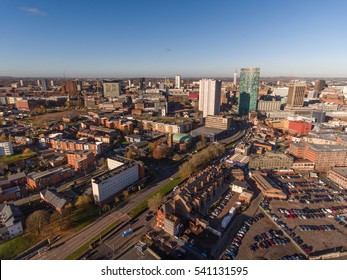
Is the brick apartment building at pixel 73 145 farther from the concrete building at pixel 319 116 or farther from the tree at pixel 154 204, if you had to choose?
the concrete building at pixel 319 116

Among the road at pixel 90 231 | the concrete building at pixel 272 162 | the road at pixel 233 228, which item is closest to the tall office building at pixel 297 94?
the concrete building at pixel 272 162

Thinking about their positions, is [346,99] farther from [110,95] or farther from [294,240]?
[110,95]

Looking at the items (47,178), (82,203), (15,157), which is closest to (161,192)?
(82,203)

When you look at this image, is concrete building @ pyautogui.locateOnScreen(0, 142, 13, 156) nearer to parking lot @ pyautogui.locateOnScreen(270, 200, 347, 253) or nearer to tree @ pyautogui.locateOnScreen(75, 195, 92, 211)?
tree @ pyautogui.locateOnScreen(75, 195, 92, 211)

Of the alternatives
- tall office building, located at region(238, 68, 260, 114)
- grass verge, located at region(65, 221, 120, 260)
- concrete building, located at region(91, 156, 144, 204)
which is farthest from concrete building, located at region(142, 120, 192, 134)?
tall office building, located at region(238, 68, 260, 114)

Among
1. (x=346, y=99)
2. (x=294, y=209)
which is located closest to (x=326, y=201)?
(x=294, y=209)

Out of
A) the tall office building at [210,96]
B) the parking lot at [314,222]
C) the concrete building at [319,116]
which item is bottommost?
the parking lot at [314,222]
